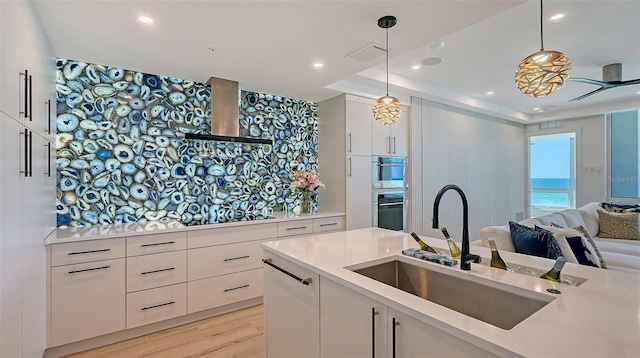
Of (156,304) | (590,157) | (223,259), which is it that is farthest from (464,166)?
(156,304)

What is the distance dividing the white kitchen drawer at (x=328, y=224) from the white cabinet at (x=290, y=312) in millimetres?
1774

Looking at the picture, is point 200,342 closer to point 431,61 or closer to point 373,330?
point 373,330

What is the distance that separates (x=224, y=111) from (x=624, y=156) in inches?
280

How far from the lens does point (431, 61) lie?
3.45 meters

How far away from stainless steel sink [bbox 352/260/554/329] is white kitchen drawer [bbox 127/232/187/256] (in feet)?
6.38

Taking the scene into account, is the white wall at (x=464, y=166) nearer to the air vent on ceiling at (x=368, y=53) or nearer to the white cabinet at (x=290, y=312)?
the air vent on ceiling at (x=368, y=53)

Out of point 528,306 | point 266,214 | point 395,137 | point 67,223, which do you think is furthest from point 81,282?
point 395,137

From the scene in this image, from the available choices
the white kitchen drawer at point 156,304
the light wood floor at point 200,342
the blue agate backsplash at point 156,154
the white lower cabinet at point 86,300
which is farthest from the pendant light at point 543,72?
the white lower cabinet at point 86,300

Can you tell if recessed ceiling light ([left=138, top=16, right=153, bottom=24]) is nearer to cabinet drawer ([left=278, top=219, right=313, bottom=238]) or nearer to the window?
cabinet drawer ([left=278, top=219, right=313, bottom=238])

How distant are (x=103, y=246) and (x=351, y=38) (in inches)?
103

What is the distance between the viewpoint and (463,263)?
136cm

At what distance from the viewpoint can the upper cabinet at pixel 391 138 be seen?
4.09m

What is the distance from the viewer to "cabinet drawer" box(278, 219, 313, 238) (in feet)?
11.0

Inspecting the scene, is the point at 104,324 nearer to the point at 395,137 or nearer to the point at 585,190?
the point at 395,137
